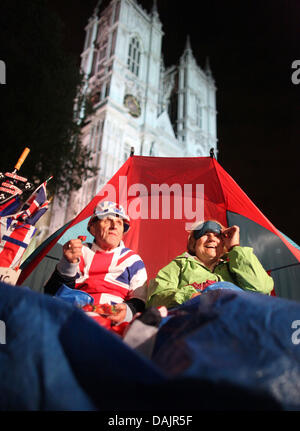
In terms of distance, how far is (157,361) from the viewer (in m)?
1.09

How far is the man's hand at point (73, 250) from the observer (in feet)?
6.22

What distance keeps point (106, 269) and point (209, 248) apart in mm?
959

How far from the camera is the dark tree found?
7582 millimetres

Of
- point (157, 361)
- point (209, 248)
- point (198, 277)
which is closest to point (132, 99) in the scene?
point (209, 248)

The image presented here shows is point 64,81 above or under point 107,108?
under

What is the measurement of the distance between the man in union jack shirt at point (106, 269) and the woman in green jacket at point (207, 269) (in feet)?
0.61

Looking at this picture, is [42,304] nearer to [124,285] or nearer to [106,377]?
[106,377]

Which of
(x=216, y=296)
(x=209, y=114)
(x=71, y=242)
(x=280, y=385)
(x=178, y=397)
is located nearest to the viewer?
(x=178, y=397)

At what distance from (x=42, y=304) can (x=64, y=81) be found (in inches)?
393

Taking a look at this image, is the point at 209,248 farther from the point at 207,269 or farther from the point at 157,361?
the point at 157,361

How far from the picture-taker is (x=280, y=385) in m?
1.00

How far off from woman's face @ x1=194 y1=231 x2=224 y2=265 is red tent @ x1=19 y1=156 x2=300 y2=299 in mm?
767

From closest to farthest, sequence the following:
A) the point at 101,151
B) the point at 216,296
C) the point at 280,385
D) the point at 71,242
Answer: the point at 280,385 → the point at 216,296 → the point at 71,242 → the point at 101,151

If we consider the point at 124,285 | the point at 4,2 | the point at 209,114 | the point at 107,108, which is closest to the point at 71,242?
the point at 124,285
